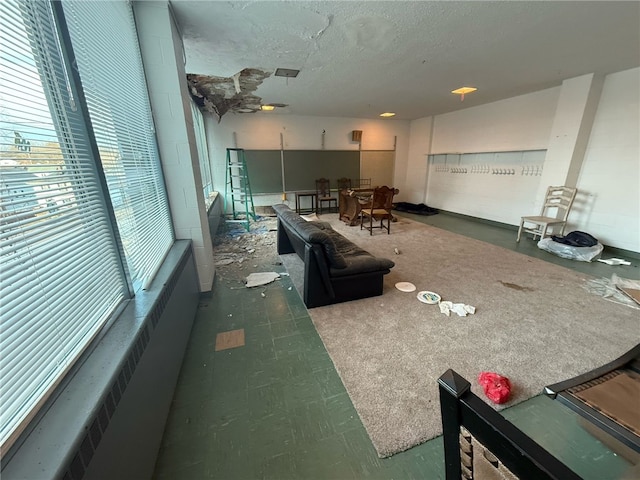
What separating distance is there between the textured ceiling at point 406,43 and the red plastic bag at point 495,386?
8.82 feet

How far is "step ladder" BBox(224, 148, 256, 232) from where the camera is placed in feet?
19.3

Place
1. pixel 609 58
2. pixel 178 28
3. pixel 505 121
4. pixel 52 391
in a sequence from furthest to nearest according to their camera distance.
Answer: pixel 505 121
pixel 609 58
pixel 178 28
pixel 52 391

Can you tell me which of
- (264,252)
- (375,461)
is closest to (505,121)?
(264,252)

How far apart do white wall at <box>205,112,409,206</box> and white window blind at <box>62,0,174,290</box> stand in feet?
14.1

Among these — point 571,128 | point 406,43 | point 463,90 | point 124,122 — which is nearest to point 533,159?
point 571,128

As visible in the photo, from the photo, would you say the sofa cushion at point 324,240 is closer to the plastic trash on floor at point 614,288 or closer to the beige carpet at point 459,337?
the beige carpet at point 459,337

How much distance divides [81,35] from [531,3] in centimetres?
296

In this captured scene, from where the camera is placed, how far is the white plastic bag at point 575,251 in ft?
11.3

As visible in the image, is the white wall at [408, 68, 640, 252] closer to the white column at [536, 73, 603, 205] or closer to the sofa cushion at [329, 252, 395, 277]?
the white column at [536, 73, 603, 205]

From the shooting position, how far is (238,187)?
6.40 meters

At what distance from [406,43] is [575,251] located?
3489mm

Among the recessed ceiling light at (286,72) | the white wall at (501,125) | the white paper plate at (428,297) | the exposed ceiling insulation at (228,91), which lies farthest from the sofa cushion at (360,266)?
the white wall at (501,125)

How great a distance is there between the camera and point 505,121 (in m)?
5.00

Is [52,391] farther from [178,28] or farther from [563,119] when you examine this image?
[563,119]
